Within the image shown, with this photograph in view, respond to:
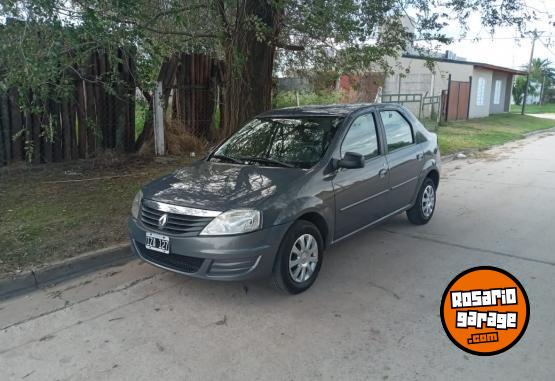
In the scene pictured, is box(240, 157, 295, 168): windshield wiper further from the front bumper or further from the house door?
the house door

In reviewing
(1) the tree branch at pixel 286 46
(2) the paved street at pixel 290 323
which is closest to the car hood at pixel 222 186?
(2) the paved street at pixel 290 323

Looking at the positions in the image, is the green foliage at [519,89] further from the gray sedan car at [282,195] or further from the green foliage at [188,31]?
the gray sedan car at [282,195]

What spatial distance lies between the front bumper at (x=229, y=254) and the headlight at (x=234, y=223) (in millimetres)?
41

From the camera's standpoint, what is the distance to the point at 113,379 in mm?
2947

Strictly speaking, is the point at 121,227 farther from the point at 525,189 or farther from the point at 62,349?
the point at 525,189

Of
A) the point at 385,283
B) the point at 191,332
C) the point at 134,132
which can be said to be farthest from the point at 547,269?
the point at 134,132

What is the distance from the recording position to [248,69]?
6977mm

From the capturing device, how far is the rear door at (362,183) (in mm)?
4539

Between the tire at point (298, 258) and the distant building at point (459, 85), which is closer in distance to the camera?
the tire at point (298, 258)

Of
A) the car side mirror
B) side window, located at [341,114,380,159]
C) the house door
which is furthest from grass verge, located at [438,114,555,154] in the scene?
the car side mirror

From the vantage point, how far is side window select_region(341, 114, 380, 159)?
4765 millimetres

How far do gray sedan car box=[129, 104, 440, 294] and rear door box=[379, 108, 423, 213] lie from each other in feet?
0.05

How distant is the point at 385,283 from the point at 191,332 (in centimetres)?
189

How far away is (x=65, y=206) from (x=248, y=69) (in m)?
3.23
